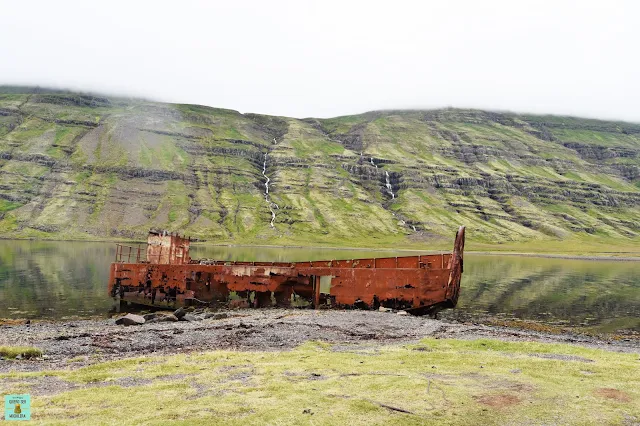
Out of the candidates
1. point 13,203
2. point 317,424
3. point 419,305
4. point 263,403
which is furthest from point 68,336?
point 13,203

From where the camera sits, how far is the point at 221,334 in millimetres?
22734

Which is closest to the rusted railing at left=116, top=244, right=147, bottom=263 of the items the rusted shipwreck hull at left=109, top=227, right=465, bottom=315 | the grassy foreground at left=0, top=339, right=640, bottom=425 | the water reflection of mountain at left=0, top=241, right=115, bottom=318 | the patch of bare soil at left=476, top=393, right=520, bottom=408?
the rusted shipwreck hull at left=109, top=227, right=465, bottom=315

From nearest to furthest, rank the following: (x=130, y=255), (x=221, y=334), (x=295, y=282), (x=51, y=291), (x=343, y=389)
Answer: (x=343, y=389)
(x=221, y=334)
(x=295, y=282)
(x=130, y=255)
(x=51, y=291)

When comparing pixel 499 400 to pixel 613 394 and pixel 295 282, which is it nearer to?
pixel 613 394

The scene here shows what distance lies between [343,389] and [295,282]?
23.4 meters

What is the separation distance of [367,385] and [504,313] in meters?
30.2

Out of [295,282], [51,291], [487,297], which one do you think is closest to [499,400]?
[295,282]

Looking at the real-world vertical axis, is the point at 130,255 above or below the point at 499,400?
below

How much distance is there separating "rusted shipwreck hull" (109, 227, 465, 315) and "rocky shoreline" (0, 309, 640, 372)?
8.75 ft

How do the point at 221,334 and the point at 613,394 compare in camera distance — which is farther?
the point at 221,334

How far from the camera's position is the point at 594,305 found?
45.4 meters

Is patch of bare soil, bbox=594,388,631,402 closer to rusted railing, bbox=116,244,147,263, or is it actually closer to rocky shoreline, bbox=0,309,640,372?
rocky shoreline, bbox=0,309,640,372

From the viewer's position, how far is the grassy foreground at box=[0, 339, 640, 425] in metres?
10.4

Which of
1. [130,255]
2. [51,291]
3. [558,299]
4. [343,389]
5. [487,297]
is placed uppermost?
[343,389]
